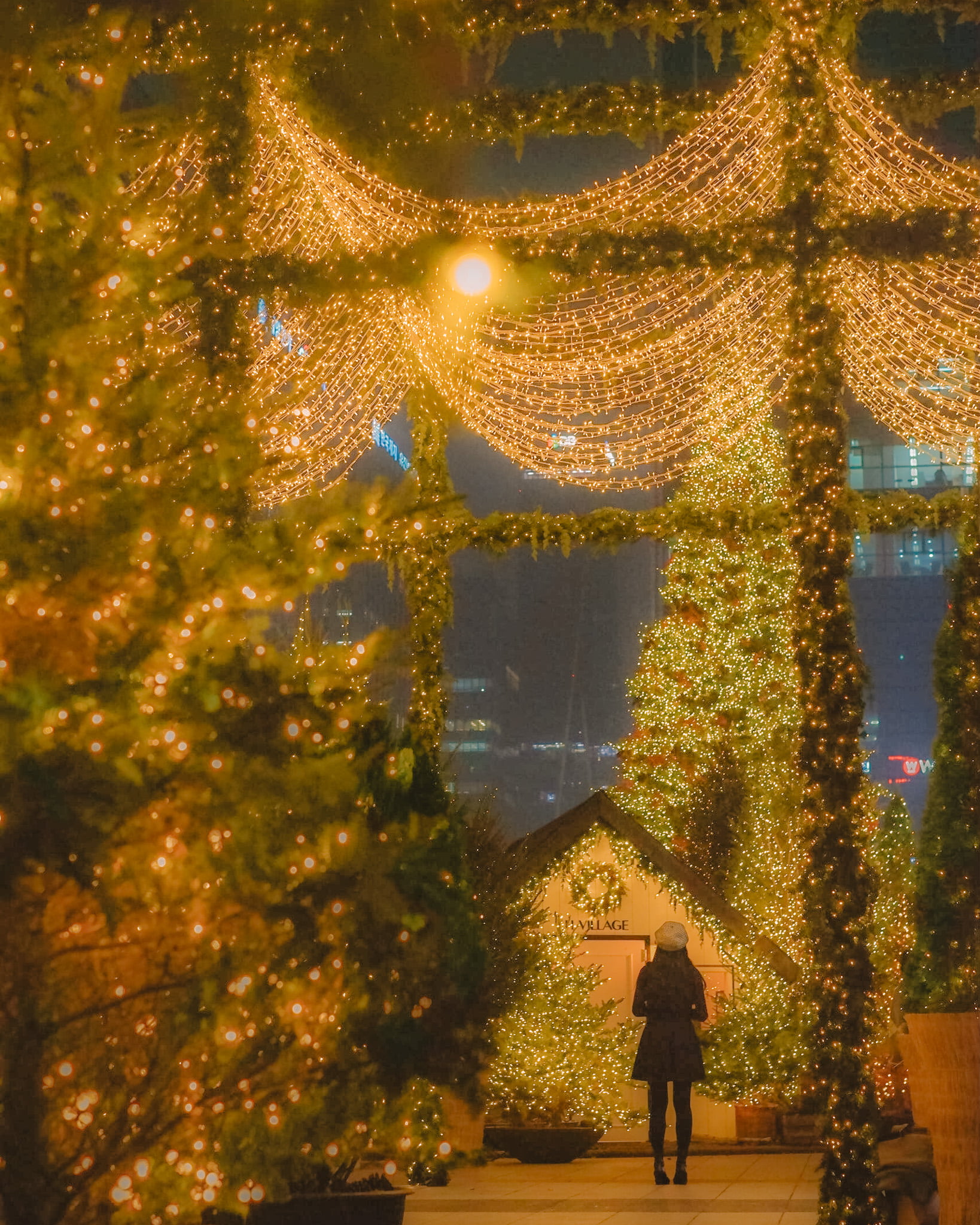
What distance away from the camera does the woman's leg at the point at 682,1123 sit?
10.3 metres

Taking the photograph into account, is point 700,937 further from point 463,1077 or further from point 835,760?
point 463,1077

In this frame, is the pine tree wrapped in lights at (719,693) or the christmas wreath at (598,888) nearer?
the christmas wreath at (598,888)

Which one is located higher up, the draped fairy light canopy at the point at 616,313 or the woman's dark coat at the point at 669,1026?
the draped fairy light canopy at the point at 616,313

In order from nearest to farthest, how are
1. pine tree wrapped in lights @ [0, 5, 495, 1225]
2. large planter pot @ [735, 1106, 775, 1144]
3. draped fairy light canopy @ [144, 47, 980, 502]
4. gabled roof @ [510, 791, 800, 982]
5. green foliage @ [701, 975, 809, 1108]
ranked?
1. pine tree wrapped in lights @ [0, 5, 495, 1225]
2. draped fairy light canopy @ [144, 47, 980, 502]
3. gabled roof @ [510, 791, 800, 982]
4. green foliage @ [701, 975, 809, 1108]
5. large planter pot @ [735, 1106, 775, 1144]

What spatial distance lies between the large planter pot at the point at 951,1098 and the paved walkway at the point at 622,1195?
3.82ft

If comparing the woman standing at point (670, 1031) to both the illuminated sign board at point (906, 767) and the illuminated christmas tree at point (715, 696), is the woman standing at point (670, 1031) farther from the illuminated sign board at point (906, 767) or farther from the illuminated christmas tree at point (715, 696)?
the illuminated sign board at point (906, 767)

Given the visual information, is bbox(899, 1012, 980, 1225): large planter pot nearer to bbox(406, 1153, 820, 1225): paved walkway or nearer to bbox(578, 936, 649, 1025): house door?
bbox(406, 1153, 820, 1225): paved walkway

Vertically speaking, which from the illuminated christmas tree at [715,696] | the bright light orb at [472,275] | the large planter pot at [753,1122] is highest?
the bright light orb at [472,275]

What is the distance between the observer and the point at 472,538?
499 inches

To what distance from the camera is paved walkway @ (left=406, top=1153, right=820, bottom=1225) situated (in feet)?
27.9

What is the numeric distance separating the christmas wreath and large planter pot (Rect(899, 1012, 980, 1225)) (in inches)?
205

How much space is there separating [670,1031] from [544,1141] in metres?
1.99

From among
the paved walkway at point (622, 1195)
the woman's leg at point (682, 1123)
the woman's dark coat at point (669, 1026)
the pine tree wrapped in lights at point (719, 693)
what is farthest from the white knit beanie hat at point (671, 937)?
the pine tree wrapped in lights at point (719, 693)

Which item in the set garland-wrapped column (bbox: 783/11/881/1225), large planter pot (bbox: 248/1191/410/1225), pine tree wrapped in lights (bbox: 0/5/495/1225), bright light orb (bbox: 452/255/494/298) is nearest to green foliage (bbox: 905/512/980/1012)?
garland-wrapped column (bbox: 783/11/881/1225)
